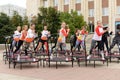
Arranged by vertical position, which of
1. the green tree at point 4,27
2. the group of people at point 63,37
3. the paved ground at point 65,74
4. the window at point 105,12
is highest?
the window at point 105,12

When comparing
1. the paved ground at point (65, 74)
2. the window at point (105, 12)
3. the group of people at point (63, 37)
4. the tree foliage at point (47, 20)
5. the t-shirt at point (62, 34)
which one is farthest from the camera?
the window at point (105, 12)

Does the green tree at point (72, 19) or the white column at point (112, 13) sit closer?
the green tree at point (72, 19)

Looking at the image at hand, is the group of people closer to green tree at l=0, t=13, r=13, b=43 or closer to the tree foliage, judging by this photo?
green tree at l=0, t=13, r=13, b=43

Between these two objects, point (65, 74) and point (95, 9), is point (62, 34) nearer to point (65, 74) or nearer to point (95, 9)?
point (65, 74)

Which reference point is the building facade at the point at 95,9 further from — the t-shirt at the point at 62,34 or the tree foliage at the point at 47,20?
the t-shirt at the point at 62,34

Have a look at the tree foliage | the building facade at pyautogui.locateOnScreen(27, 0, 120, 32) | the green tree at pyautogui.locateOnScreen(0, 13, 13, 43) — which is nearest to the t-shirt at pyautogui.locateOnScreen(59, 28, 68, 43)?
the green tree at pyautogui.locateOnScreen(0, 13, 13, 43)

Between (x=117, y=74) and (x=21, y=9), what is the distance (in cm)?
7434

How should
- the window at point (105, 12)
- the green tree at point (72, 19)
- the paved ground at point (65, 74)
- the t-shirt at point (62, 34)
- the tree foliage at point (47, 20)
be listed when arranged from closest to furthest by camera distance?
1. the paved ground at point (65, 74)
2. the t-shirt at point (62, 34)
3. the tree foliage at point (47, 20)
4. the green tree at point (72, 19)
5. the window at point (105, 12)

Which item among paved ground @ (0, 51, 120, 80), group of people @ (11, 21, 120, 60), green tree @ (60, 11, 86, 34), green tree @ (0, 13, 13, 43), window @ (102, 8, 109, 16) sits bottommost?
paved ground @ (0, 51, 120, 80)

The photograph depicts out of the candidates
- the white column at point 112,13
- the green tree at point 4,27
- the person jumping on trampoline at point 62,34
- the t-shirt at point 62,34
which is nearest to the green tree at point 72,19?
the white column at point 112,13

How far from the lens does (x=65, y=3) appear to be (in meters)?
59.3

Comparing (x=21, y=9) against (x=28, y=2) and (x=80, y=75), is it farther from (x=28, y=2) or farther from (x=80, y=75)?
(x=80, y=75)

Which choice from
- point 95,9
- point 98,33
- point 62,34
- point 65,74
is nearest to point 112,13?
point 95,9

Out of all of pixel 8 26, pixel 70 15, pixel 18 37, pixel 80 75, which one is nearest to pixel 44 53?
pixel 18 37
